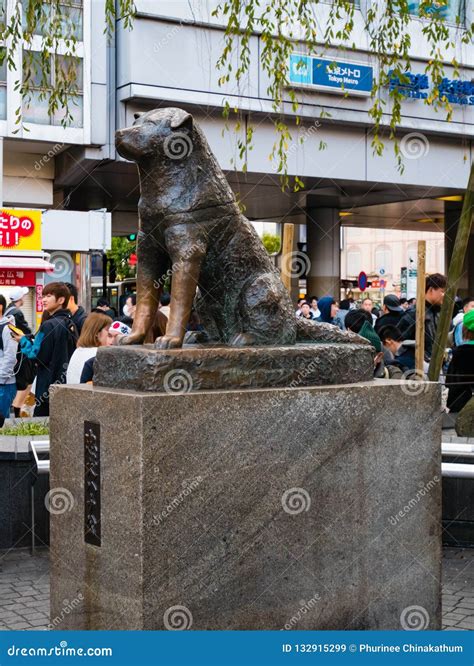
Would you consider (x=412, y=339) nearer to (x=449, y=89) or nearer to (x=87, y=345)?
(x=87, y=345)

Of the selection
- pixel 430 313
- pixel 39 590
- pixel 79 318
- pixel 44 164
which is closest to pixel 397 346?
pixel 430 313

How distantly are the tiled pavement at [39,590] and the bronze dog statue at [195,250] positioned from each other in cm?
193

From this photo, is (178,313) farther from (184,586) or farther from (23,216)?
(23,216)

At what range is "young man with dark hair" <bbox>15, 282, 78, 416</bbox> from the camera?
9.35 meters

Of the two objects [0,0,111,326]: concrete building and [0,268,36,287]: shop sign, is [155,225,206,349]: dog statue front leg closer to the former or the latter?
[0,0,111,326]: concrete building

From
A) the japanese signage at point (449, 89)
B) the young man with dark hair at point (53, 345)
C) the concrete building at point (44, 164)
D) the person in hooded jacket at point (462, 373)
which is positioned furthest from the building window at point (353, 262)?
the young man with dark hair at point (53, 345)

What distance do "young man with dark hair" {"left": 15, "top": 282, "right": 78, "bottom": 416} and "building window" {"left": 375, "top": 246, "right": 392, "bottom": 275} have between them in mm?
63493

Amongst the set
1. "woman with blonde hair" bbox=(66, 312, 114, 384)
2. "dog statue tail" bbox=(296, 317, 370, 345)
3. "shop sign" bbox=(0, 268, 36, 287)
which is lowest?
"woman with blonde hair" bbox=(66, 312, 114, 384)

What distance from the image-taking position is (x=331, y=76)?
21.2m

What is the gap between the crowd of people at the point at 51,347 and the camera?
7730 mm

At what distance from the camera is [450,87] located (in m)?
22.6

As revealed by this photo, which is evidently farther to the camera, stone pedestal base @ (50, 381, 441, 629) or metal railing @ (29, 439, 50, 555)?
metal railing @ (29, 439, 50, 555)

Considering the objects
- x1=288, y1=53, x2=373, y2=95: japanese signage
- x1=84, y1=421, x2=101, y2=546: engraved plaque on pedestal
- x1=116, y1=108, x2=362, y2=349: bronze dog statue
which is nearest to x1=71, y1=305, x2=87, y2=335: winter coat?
x1=116, y1=108, x2=362, y2=349: bronze dog statue

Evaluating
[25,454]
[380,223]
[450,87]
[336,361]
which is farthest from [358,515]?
[380,223]
